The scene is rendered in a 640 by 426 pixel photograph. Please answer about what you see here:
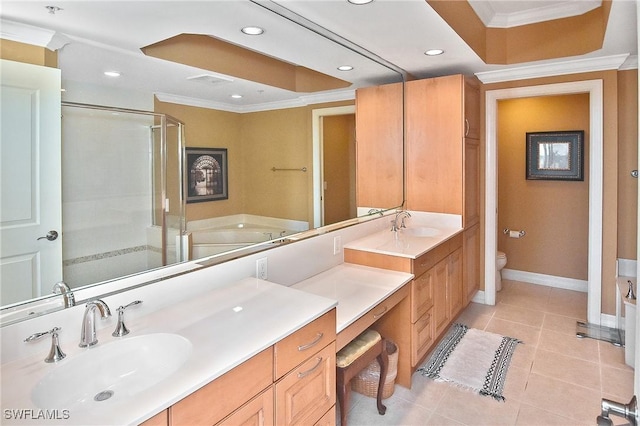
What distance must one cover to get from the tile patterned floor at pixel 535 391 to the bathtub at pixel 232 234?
1.17m

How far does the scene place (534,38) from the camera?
11.0ft

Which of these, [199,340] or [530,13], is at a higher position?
[530,13]

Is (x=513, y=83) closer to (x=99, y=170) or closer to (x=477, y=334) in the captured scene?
(x=477, y=334)

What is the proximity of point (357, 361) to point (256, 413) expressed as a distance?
0.89 meters

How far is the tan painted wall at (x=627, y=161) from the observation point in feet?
10.7

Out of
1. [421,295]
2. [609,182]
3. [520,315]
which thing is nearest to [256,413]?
[421,295]

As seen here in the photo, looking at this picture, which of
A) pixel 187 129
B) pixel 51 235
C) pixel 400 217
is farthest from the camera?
pixel 400 217

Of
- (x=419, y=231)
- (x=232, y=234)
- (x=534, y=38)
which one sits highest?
(x=534, y=38)

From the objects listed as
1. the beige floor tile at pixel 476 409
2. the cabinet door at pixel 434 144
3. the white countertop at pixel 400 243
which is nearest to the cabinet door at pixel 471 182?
the cabinet door at pixel 434 144

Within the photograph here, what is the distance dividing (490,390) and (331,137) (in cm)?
196

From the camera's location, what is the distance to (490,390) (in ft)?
8.21

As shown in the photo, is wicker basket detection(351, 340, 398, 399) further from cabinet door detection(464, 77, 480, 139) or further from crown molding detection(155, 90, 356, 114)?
cabinet door detection(464, 77, 480, 139)

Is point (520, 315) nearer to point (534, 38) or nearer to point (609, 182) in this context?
point (609, 182)

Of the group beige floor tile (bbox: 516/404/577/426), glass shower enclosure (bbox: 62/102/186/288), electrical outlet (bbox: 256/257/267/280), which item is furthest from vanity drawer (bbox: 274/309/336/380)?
beige floor tile (bbox: 516/404/577/426)
